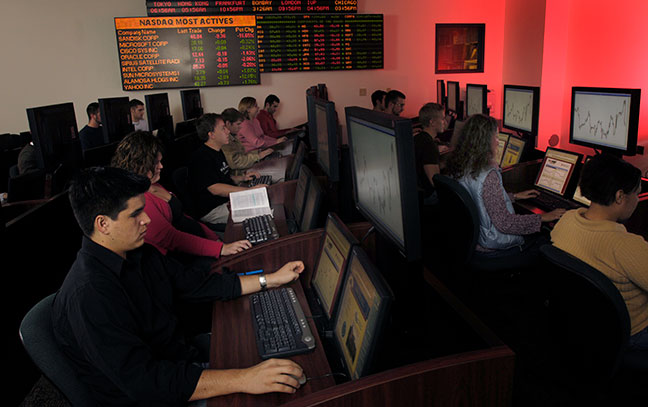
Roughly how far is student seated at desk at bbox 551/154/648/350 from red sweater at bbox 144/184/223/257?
1.36 metres

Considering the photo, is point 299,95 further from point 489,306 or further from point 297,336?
point 297,336

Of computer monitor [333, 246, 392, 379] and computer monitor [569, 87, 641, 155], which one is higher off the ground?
computer monitor [569, 87, 641, 155]

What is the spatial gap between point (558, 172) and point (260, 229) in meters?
1.75

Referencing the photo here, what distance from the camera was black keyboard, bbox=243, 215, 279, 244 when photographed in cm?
216

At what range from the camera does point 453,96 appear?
5.88m

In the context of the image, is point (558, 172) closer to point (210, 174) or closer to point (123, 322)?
point (210, 174)

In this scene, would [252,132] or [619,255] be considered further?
[252,132]

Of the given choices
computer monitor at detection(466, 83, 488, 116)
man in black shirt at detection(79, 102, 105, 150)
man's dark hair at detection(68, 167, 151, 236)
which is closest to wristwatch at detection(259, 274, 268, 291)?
man's dark hair at detection(68, 167, 151, 236)

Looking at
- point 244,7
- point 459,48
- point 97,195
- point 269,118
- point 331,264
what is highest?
point 244,7

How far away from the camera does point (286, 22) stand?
5.88m

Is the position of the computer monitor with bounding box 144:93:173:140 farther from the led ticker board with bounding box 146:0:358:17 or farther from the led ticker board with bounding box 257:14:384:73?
the led ticker board with bounding box 257:14:384:73

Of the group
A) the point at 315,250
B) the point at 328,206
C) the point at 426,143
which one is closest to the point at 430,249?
the point at 426,143

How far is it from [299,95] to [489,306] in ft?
14.0

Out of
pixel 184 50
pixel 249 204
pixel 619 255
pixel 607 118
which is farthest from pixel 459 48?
pixel 619 255
